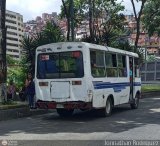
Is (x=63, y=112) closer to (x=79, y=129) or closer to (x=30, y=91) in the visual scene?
(x=30, y=91)

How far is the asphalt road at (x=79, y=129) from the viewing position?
12.4 meters

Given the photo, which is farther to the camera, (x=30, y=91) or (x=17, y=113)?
(x=30, y=91)

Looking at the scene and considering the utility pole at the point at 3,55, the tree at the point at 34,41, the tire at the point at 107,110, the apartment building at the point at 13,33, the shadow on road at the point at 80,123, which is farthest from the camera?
the apartment building at the point at 13,33

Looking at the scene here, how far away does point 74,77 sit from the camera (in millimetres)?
17531

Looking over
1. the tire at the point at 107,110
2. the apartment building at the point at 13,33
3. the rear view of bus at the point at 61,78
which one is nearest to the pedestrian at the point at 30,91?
the rear view of bus at the point at 61,78

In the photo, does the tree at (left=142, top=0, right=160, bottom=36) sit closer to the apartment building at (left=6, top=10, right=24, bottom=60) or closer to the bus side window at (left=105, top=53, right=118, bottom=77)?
the bus side window at (left=105, top=53, right=118, bottom=77)

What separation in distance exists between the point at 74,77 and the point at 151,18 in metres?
28.8

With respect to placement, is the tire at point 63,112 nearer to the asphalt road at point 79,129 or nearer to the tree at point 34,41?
the asphalt road at point 79,129

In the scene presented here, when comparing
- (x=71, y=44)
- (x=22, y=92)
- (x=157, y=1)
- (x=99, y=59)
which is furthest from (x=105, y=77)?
(x=157, y=1)

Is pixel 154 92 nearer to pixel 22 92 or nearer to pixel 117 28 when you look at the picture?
pixel 117 28

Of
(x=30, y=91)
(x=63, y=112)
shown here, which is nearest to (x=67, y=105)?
(x=63, y=112)

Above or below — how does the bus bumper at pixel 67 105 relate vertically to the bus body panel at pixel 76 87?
below

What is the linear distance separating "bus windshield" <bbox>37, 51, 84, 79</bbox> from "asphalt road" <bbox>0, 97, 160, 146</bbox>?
5.51 ft

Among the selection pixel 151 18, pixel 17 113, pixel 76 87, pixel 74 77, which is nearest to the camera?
pixel 76 87
